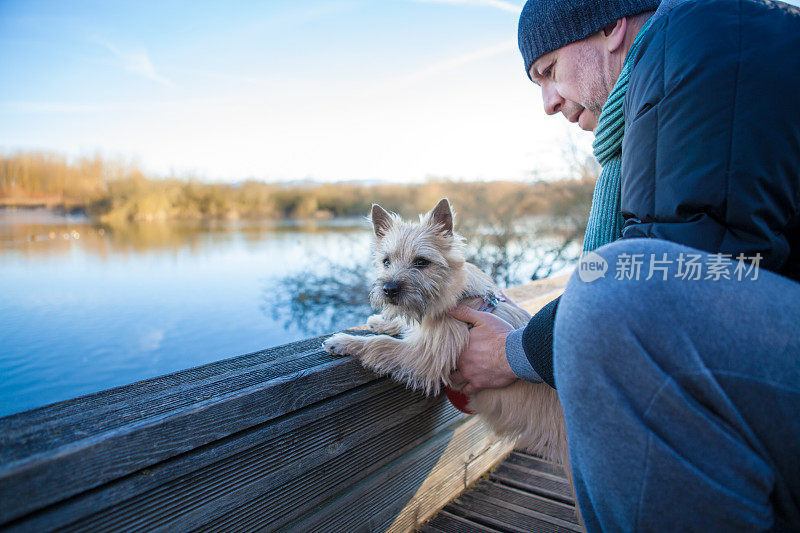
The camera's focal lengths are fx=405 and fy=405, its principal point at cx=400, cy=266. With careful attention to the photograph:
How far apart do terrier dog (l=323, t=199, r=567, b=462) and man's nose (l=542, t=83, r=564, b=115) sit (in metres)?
0.82

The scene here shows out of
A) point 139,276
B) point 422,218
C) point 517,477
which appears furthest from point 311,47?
point 517,477

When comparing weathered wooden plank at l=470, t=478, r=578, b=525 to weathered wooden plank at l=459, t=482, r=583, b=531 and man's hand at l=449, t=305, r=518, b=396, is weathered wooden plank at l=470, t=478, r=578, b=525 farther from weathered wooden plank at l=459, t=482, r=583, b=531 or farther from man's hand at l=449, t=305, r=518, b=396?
man's hand at l=449, t=305, r=518, b=396

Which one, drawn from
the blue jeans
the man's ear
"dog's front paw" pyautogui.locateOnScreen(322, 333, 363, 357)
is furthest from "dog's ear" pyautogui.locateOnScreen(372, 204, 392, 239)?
the blue jeans

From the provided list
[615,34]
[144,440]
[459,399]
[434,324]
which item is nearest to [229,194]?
[434,324]

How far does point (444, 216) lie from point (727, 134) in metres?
1.55

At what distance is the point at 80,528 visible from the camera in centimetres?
87

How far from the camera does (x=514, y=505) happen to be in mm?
2199

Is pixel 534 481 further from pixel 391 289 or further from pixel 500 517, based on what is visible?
pixel 391 289

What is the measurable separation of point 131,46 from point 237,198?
98.7 inches

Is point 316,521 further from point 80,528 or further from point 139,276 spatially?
point 139,276

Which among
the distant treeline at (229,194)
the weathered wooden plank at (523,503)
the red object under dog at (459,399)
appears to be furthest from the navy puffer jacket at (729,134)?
the distant treeline at (229,194)

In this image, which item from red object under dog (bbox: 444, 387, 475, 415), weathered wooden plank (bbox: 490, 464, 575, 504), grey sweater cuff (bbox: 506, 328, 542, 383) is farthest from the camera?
weathered wooden plank (bbox: 490, 464, 575, 504)

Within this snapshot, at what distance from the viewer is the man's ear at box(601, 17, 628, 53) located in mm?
1994

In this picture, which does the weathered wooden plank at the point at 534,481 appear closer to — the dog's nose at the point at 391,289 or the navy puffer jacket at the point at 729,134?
the dog's nose at the point at 391,289
